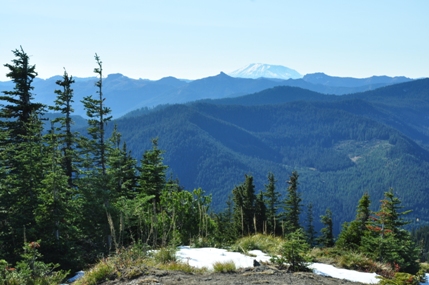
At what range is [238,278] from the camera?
24.0 ft

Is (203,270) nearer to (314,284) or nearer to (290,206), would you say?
(314,284)

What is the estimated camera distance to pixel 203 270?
26.0 feet

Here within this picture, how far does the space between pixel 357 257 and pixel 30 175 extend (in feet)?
42.9

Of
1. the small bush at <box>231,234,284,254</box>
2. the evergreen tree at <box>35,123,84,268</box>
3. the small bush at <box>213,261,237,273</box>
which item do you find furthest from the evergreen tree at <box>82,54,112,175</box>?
the small bush at <box>213,261,237,273</box>

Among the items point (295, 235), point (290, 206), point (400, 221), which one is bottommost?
point (290, 206)

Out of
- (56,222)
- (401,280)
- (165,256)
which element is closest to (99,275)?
(165,256)

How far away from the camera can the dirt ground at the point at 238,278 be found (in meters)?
6.92

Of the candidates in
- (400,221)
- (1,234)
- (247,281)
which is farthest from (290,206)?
(247,281)

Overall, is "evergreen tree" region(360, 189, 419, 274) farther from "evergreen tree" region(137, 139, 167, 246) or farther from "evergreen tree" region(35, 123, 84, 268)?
"evergreen tree" region(137, 139, 167, 246)

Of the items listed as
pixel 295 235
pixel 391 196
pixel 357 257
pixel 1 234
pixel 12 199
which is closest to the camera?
pixel 295 235

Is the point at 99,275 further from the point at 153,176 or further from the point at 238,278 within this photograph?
the point at 153,176

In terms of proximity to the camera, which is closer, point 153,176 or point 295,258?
point 295,258

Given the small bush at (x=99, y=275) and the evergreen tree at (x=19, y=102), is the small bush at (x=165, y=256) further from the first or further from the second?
the evergreen tree at (x=19, y=102)

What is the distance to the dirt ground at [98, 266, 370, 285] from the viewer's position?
22.7 ft
